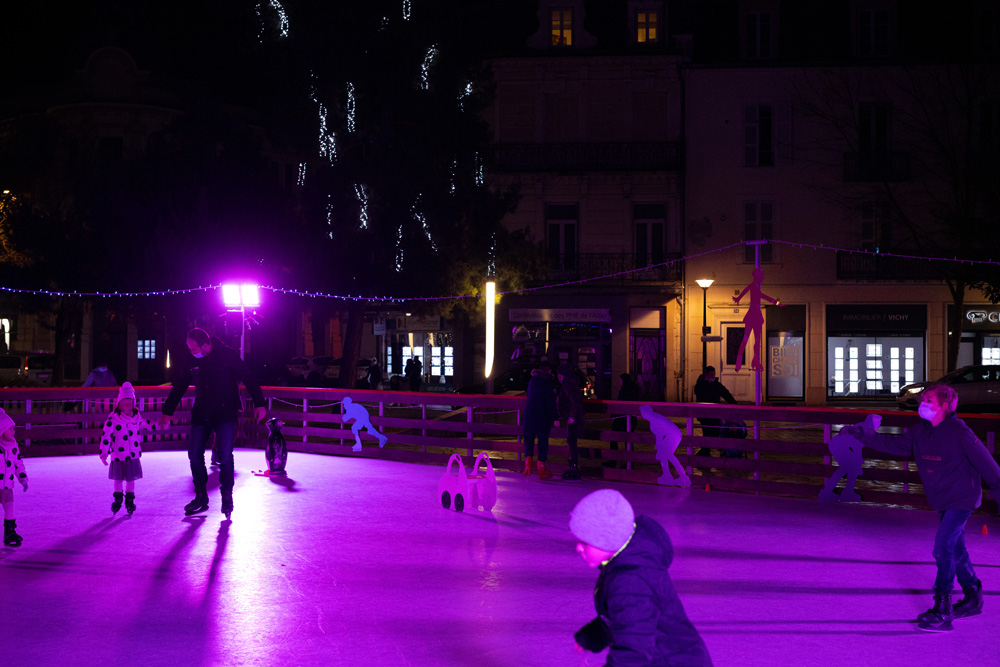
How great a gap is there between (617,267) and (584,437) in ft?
68.8

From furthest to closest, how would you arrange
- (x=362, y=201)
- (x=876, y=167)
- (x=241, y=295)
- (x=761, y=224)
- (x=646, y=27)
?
1. (x=646, y=27)
2. (x=761, y=224)
3. (x=876, y=167)
4. (x=362, y=201)
5. (x=241, y=295)

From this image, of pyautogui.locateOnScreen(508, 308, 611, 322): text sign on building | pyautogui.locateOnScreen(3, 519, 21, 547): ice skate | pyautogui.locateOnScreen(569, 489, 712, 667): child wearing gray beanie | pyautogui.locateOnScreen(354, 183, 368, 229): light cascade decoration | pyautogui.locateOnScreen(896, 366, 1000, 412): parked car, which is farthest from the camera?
pyautogui.locateOnScreen(508, 308, 611, 322): text sign on building

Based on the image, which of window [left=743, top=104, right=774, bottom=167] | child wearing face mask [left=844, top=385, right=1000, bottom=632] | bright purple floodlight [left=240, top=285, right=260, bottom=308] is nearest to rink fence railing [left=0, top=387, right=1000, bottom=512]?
bright purple floodlight [left=240, top=285, right=260, bottom=308]

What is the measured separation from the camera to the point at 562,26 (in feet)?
118

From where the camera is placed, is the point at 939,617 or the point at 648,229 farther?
the point at 648,229

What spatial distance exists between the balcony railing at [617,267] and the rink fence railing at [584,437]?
14.0 m

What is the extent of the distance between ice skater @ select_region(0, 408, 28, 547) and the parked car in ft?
75.9

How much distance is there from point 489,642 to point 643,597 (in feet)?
9.63

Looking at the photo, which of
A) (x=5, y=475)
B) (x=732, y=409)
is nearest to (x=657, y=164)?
(x=732, y=409)

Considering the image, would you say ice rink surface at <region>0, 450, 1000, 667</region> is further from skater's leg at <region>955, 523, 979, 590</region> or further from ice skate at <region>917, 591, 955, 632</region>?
skater's leg at <region>955, 523, 979, 590</region>

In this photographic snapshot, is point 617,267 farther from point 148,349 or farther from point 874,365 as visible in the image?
point 148,349

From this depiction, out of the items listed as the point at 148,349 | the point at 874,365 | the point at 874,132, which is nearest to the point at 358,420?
the point at 874,365

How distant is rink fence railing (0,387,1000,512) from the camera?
12844mm

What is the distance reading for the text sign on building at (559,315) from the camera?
117ft
